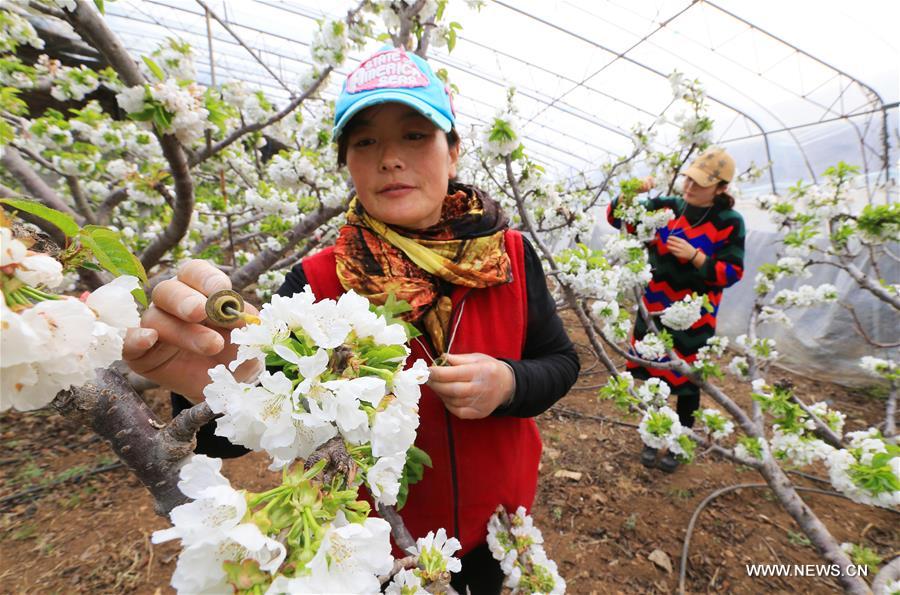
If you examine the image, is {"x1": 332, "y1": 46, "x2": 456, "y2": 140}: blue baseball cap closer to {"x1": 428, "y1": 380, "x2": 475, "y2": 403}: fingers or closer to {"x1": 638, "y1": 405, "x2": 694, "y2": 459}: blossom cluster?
{"x1": 428, "y1": 380, "x2": 475, "y2": 403}: fingers

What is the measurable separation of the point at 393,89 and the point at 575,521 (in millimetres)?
3265

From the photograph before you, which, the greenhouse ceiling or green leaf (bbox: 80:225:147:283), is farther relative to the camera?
the greenhouse ceiling

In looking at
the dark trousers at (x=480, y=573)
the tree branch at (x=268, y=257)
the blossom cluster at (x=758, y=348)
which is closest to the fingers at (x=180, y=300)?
the dark trousers at (x=480, y=573)

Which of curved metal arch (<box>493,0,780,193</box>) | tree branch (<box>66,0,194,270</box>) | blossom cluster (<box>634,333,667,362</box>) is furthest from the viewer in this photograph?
curved metal arch (<box>493,0,780,193</box>)

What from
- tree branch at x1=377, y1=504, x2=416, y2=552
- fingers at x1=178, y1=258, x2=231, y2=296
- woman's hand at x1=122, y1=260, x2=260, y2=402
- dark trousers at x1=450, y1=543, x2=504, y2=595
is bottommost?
dark trousers at x1=450, y1=543, x2=504, y2=595

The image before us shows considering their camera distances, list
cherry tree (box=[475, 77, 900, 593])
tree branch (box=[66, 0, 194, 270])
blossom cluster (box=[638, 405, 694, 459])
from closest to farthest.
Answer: tree branch (box=[66, 0, 194, 270]), cherry tree (box=[475, 77, 900, 593]), blossom cluster (box=[638, 405, 694, 459])

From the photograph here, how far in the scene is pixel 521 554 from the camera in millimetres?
1439

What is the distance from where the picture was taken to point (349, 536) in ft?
1.42

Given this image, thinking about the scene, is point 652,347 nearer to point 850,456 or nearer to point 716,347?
point 716,347

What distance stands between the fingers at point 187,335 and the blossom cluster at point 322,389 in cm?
20

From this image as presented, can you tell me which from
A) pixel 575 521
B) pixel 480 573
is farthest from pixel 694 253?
pixel 480 573

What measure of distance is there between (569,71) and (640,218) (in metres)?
10.3

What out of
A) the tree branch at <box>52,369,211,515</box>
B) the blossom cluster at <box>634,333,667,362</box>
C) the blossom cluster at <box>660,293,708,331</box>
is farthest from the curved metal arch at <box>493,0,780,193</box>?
the tree branch at <box>52,369,211,515</box>

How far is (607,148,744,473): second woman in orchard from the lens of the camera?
2.97m
